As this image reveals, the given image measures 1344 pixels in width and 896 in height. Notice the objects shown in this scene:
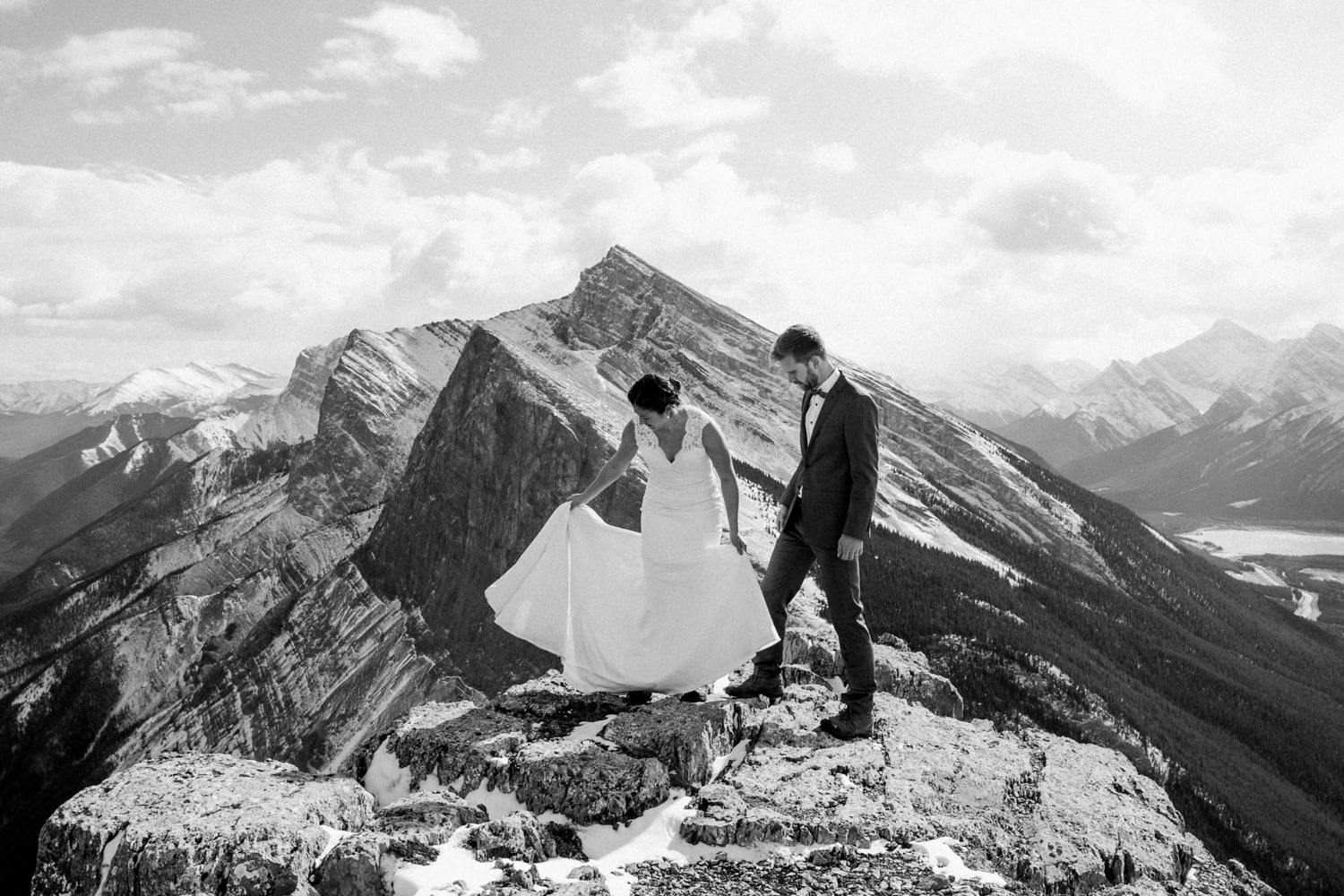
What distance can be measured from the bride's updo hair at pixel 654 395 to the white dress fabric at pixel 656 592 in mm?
398

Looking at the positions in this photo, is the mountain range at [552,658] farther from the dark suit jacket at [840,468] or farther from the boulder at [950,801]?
the dark suit jacket at [840,468]

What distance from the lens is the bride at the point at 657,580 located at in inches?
435

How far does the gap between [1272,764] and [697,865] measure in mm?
106456

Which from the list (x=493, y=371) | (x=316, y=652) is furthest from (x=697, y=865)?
(x=316, y=652)

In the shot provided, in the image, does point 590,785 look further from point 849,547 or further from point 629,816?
point 849,547

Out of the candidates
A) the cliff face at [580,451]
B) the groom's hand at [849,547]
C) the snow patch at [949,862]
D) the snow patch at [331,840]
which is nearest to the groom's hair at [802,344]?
the groom's hand at [849,547]

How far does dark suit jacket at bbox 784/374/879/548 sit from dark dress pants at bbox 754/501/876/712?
27 centimetres

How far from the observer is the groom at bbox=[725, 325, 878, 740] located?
10.5m

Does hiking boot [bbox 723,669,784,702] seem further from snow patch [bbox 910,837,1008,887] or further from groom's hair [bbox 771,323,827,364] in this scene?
groom's hair [bbox 771,323,827,364]

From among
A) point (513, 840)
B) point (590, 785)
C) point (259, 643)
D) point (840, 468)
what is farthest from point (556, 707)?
point (259, 643)

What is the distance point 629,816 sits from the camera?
30.1 feet

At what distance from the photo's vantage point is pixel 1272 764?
88.7m

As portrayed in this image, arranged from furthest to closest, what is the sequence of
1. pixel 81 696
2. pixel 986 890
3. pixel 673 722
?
1. pixel 81 696
2. pixel 673 722
3. pixel 986 890

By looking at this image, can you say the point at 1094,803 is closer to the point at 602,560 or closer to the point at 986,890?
the point at 986,890
